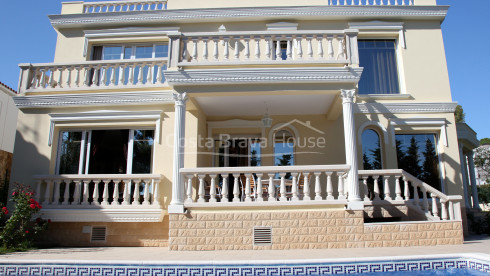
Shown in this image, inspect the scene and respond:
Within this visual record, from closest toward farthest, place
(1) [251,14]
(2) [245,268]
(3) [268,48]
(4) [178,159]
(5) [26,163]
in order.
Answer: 1. (2) [245,268]
2. (4) [178,159]
3. (3) [268,48]
4. (5) [26,163]
5. (1) [251,14]

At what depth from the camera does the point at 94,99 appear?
31.2 ft

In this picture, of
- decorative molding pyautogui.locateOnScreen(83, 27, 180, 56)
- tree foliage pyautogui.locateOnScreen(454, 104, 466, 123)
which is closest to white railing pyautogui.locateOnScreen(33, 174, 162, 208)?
decorative molding pyautogui.locateOnScreen(83, 27, 180, 56)

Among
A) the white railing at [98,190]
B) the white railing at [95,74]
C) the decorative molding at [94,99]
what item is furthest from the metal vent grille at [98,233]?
the white railing at [95,74]

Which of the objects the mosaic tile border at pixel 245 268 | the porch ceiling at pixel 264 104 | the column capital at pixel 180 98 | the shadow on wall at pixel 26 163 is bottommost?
the mosaic tile border at pixel 245 268

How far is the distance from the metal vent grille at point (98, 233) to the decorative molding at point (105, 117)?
2778mm

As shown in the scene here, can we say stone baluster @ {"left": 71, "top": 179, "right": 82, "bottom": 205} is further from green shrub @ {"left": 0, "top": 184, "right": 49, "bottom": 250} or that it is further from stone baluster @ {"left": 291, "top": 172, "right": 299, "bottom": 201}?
stone baluster @ {"left": 291, "top": 172, "right": 299, "bottom": 201}

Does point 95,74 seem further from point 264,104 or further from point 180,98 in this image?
point 264,104

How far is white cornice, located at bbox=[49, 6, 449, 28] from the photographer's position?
11.2 meters

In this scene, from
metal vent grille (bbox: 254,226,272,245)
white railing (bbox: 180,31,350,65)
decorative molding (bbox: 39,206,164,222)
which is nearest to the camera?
metal vent grille (bbox: 254,226,272,245)

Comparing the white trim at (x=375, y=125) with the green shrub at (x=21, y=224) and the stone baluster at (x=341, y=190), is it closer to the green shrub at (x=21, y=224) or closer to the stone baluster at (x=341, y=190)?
the stone baluster at (x=341, y=190)

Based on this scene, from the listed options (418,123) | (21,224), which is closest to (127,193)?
(21,224)

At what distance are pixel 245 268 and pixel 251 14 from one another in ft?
29.1

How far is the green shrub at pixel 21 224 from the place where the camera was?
7.86m

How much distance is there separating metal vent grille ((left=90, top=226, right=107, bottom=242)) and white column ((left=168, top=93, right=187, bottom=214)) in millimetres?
2669
